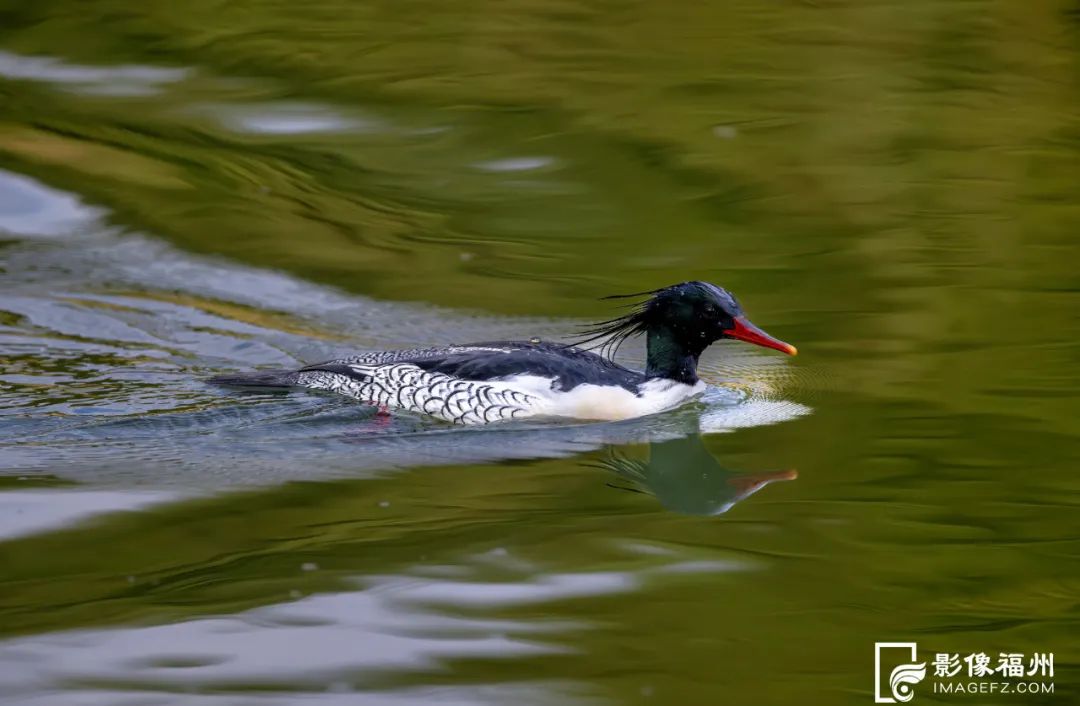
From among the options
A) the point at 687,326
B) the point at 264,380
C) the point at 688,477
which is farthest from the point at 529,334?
the point at 688,477

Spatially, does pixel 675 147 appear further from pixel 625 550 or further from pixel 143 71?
pixel 625 550

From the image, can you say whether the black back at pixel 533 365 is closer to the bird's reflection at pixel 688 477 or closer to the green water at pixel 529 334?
the green water at pixel 529 334

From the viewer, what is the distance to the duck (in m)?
8.77

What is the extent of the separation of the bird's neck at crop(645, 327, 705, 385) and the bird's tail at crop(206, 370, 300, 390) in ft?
7.03

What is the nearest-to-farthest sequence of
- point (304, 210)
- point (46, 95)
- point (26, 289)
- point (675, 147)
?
point (26, 289)
point (304, 210)
point (675, 147)
point (46, 95)

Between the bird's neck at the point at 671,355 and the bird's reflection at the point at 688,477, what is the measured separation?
1.84ft

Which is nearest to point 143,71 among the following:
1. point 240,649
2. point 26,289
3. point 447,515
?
point 26,289

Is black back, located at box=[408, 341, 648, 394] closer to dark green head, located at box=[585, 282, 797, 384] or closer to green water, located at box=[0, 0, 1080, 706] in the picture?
dark green head, located at box=[585, 282, 797, 384]

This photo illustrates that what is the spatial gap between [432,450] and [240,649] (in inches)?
107

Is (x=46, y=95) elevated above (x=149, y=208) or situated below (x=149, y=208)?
above

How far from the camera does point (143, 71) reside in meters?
14.7

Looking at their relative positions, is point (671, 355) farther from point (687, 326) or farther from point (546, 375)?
point (546, 375)

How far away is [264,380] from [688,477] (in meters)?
2.76

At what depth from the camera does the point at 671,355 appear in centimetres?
905
